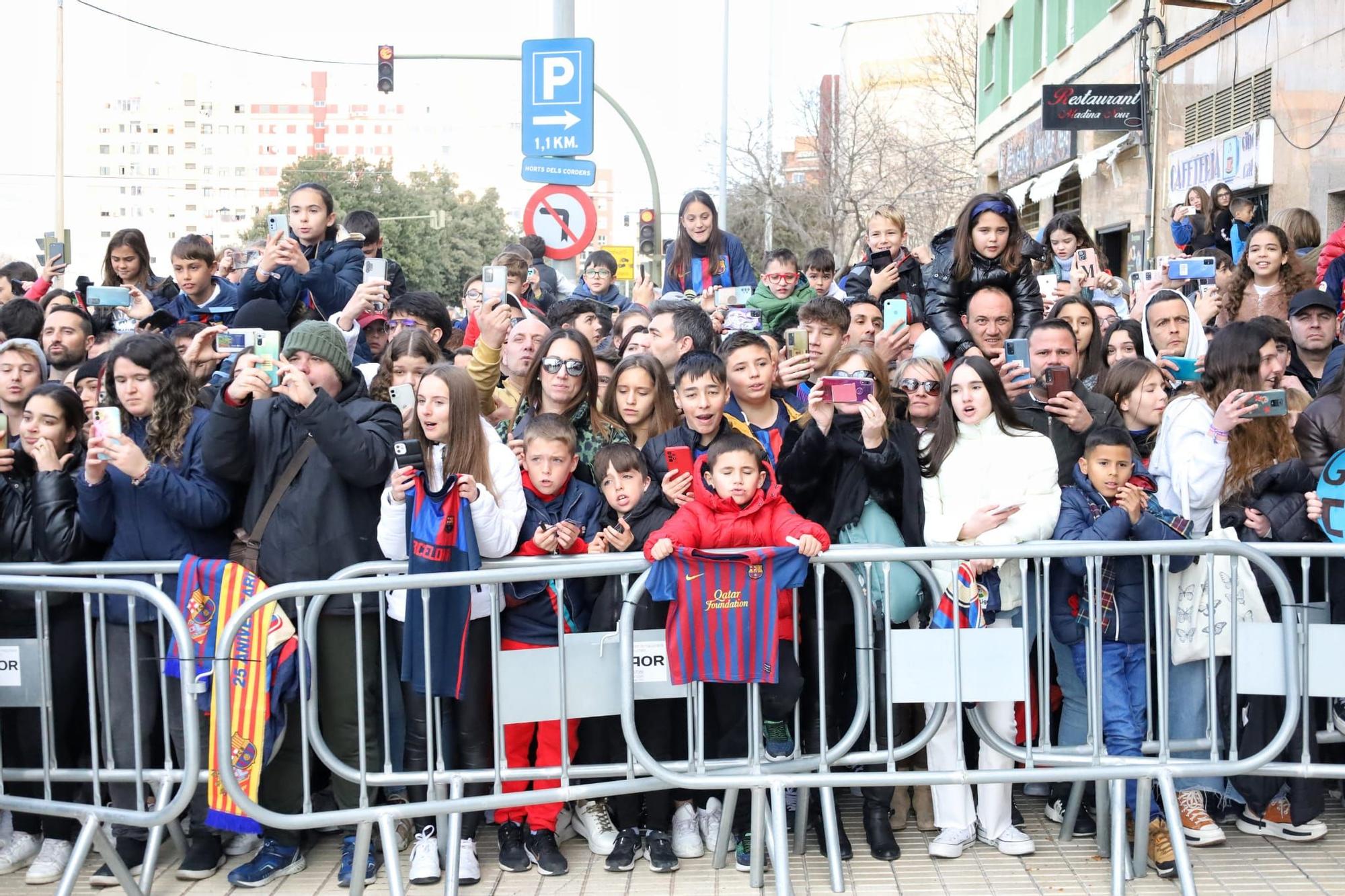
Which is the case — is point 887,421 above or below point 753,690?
above

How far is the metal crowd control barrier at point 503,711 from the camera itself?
4.74 m

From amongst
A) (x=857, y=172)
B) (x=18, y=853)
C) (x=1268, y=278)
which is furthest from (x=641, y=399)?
(x=857, y=172)

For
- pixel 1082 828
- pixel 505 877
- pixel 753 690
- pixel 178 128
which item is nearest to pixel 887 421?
pixel 753 690

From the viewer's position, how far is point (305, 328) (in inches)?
220

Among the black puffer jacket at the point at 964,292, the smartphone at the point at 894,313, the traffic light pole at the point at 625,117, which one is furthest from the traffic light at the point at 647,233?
the smartphone at the point at 894,313

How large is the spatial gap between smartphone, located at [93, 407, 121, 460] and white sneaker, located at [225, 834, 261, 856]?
1663 mm

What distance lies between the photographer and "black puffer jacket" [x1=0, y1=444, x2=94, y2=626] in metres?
5.31

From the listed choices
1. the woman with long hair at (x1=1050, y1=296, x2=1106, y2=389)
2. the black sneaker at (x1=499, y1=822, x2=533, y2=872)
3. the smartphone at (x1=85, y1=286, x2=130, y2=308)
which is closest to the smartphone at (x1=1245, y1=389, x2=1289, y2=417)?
A: the woman with long hair at (x1=1050, y1=296, x2=1106, y2=389)

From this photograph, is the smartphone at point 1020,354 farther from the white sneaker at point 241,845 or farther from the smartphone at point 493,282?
the white sneaker at point 241,845

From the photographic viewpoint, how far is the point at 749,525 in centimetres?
503

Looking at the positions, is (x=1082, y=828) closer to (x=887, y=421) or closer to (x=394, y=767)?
(x=887, y=421)

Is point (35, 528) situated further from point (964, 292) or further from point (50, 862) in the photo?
point (964, 292)

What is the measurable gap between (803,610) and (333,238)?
167 inches

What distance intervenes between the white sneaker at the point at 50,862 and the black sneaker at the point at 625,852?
2.11 meters
